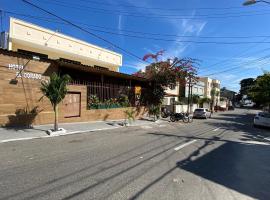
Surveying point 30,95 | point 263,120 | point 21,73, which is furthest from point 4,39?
point 263,120

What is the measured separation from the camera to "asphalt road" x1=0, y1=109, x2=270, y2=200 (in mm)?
5242

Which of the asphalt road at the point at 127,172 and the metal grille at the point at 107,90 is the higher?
the metal grille at the point at 107,90

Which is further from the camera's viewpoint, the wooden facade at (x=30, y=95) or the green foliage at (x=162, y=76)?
the green foliage at (x=162, y=76)

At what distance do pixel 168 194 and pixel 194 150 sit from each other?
5.20 m

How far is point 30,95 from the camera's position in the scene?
14.8 m

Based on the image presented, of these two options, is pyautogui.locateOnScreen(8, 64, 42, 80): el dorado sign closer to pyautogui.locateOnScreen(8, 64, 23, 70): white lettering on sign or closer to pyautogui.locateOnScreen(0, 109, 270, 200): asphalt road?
pyautogui.locateOnScreen(8, 64, 23, 70): white lettering on sign

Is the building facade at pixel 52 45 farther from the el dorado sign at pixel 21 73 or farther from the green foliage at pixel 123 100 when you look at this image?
the el dorado sign at pixel 21 73

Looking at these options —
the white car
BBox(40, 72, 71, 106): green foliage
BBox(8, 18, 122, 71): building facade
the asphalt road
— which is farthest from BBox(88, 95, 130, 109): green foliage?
the white car

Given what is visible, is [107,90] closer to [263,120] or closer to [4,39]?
[4,39]

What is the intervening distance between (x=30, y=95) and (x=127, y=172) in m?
10.0

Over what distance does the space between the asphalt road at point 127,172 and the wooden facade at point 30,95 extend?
403 cm

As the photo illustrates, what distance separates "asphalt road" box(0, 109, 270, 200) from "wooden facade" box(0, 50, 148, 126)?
403cm

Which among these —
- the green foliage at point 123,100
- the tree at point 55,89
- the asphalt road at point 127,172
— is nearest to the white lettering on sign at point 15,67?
the tree at point 55,89

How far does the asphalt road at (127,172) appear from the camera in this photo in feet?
17.2
